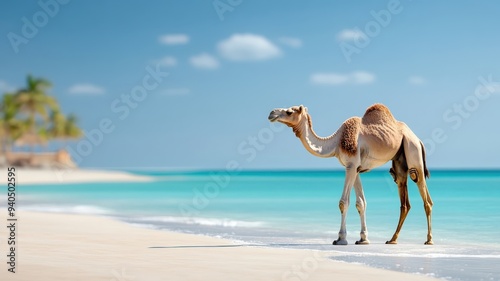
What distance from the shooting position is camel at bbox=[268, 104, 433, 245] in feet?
35.4

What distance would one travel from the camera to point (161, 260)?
29.1 feet

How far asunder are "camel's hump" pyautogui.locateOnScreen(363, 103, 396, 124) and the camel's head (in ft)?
3.34

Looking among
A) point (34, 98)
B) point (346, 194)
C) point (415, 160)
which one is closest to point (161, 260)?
point (346, 194)

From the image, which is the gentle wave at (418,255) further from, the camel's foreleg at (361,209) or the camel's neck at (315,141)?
the camel's neck at (315,141)

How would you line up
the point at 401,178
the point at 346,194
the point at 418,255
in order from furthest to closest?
the point at 401,178 → the point at 346,194 → the point at 418,255

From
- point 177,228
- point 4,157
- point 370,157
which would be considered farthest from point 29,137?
point 370,157

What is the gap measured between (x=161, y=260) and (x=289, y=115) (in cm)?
331

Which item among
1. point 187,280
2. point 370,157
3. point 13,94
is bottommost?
point 187,280

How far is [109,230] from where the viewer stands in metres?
13.6

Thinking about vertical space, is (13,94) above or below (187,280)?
above

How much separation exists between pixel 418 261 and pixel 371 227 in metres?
6.71

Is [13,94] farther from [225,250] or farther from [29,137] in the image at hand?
[225,250]

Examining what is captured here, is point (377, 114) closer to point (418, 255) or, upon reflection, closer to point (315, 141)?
point (315, 141)

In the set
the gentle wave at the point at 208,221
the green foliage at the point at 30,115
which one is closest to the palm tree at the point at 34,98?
the green foliage at the point at 30,115
